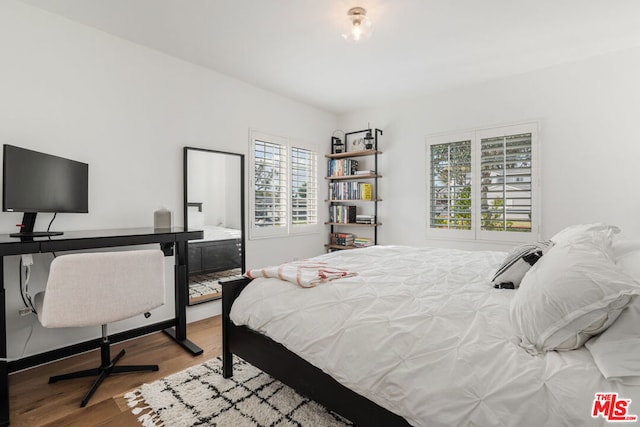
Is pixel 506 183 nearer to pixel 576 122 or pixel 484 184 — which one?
pixel 484 184

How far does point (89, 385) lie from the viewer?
1966 mm

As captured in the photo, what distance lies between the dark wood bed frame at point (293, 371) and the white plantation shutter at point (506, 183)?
9.19 ft

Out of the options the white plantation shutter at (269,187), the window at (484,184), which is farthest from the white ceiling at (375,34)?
the white plantation shutter at (269,187)

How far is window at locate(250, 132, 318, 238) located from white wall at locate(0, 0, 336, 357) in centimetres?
34

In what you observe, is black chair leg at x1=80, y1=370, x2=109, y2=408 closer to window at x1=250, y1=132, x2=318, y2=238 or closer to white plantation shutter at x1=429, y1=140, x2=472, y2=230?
window at x1=250, y1=132, x2=318, y2=238

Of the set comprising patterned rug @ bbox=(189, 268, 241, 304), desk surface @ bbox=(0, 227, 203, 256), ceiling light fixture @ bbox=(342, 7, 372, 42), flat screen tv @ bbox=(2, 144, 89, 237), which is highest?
ceiling light fixture @ bbox=(342, 7, 372, 42)

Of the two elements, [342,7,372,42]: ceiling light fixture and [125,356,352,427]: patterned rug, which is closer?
[125,356,352,427]: patterned rug

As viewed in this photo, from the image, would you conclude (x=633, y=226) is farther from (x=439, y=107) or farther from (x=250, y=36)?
(x=250, y=36)

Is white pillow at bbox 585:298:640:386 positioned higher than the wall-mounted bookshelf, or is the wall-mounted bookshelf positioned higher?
the wall-mounted bookshelf

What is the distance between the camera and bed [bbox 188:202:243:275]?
3096 mm

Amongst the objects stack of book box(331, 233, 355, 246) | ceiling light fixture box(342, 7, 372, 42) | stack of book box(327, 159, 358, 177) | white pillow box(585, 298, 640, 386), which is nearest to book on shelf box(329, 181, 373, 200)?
stack of book box(327, 159, 358, 177)

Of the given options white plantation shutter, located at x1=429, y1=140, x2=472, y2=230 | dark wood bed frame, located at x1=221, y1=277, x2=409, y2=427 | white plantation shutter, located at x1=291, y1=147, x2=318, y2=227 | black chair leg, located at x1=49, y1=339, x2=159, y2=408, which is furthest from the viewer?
white plantation shutter, located at x1=291, y1=147, x2=318, y2=227

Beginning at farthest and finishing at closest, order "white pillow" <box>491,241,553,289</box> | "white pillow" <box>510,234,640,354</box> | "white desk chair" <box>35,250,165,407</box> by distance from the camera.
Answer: "white desk chair" <box>35,250,165,407</box>, "white pillow" <box>491,241,553,289</box>, "white pillow" <box>510,234,640,354</box>

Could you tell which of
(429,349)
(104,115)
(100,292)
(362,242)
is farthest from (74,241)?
(362,242)
